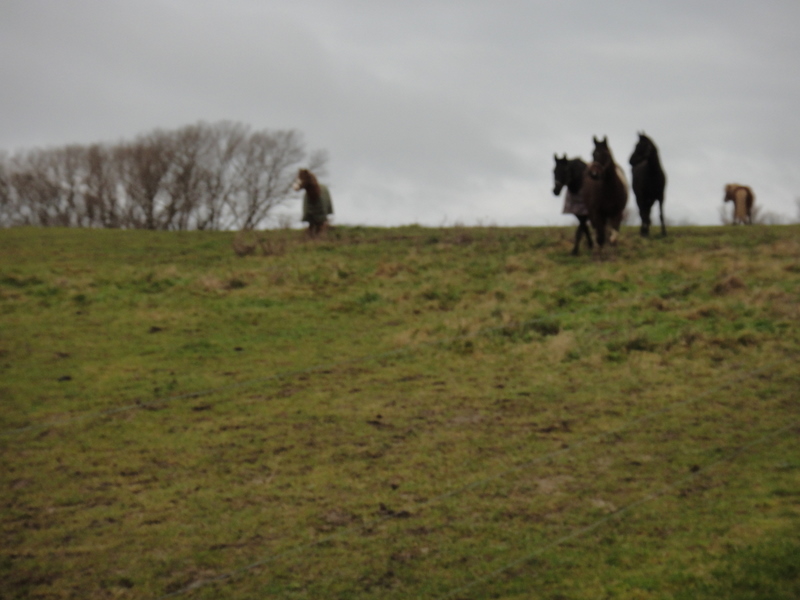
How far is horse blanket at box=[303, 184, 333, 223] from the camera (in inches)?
871

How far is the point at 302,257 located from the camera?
19.0 m

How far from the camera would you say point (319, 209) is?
22266 millimetres

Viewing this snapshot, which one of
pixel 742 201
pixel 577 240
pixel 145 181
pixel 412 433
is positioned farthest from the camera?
pixel 145 181

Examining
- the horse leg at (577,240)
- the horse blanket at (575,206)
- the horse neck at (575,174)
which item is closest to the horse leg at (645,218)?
the horse leg at (577,240)

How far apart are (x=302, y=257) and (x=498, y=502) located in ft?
42.5

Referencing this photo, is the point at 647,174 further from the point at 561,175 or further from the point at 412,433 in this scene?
the point at 412,433

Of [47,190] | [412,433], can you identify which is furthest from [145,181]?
[412,433]

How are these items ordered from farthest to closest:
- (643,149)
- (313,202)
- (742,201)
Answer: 1. (742,201)
2. (313,202)
3. (643,149)

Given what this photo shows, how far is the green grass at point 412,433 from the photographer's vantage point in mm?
5680

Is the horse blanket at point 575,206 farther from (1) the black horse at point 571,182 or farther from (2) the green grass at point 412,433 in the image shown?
(2) the green grass at point 412,433

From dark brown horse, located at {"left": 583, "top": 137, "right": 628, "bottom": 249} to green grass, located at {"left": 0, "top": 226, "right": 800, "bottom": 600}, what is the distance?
0.83 metres

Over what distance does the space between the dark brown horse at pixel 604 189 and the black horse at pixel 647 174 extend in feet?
8.63

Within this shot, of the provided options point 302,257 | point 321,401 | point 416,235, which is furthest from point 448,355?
point 416,235

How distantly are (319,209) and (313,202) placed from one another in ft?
0.79
